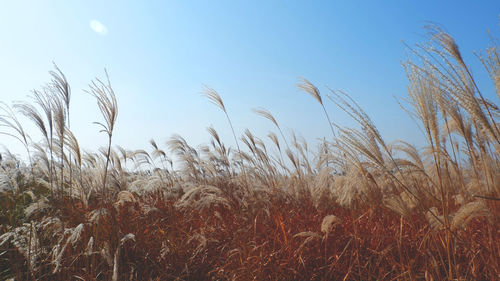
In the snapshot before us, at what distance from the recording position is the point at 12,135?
109 inches

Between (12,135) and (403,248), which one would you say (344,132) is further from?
(12,135)

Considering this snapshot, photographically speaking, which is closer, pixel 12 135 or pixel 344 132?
pixel 344 132

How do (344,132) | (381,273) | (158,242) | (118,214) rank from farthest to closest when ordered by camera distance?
(118,214) → (158,242) → (381,273) → (344,132)

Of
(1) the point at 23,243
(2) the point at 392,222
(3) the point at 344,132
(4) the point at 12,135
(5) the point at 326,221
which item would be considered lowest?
(2) the point at 392,222

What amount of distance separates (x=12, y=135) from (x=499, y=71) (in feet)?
12.6

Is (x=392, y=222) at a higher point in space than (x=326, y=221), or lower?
lower

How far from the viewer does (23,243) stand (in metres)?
2.37

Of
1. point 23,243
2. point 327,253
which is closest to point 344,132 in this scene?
point 327,253

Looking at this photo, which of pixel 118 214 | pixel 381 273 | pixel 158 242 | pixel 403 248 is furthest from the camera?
pixel 118 214

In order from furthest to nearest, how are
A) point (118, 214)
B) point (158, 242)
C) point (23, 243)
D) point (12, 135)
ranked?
point (118, 214)
point (158, 242)
point (12, 135)
point (23, 243)

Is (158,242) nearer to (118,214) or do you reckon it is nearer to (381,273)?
(118,214)

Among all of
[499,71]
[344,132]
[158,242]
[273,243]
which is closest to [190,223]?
[158,242]

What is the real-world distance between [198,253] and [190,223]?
101cm

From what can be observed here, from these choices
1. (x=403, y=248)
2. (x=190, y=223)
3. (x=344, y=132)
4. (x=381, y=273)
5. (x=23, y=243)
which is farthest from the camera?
(x=190, y=223)
